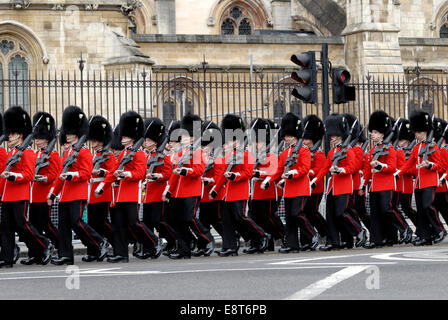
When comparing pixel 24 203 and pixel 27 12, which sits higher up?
pixel 27 12

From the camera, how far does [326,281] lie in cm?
963

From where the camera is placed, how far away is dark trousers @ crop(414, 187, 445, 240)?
15133mm

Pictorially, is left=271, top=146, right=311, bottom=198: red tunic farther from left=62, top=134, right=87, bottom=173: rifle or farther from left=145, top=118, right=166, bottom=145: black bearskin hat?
left=62, top=134, right=87, bottom=173: rifle

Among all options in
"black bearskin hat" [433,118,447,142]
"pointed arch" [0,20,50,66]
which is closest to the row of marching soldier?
"black bearskin hat" [433,118,447,142]

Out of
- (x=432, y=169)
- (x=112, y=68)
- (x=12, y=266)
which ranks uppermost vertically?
(x=112, y=68)

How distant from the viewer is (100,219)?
14.2m

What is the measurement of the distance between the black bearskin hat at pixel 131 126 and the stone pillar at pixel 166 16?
25269mm

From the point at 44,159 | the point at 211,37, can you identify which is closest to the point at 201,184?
the point at 44,159

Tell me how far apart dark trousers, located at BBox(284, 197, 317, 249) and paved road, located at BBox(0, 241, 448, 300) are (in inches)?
59.5

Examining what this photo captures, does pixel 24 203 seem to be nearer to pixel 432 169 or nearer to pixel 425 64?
pixel 432 169

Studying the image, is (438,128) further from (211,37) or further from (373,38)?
(373,38)

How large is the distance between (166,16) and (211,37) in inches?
272
